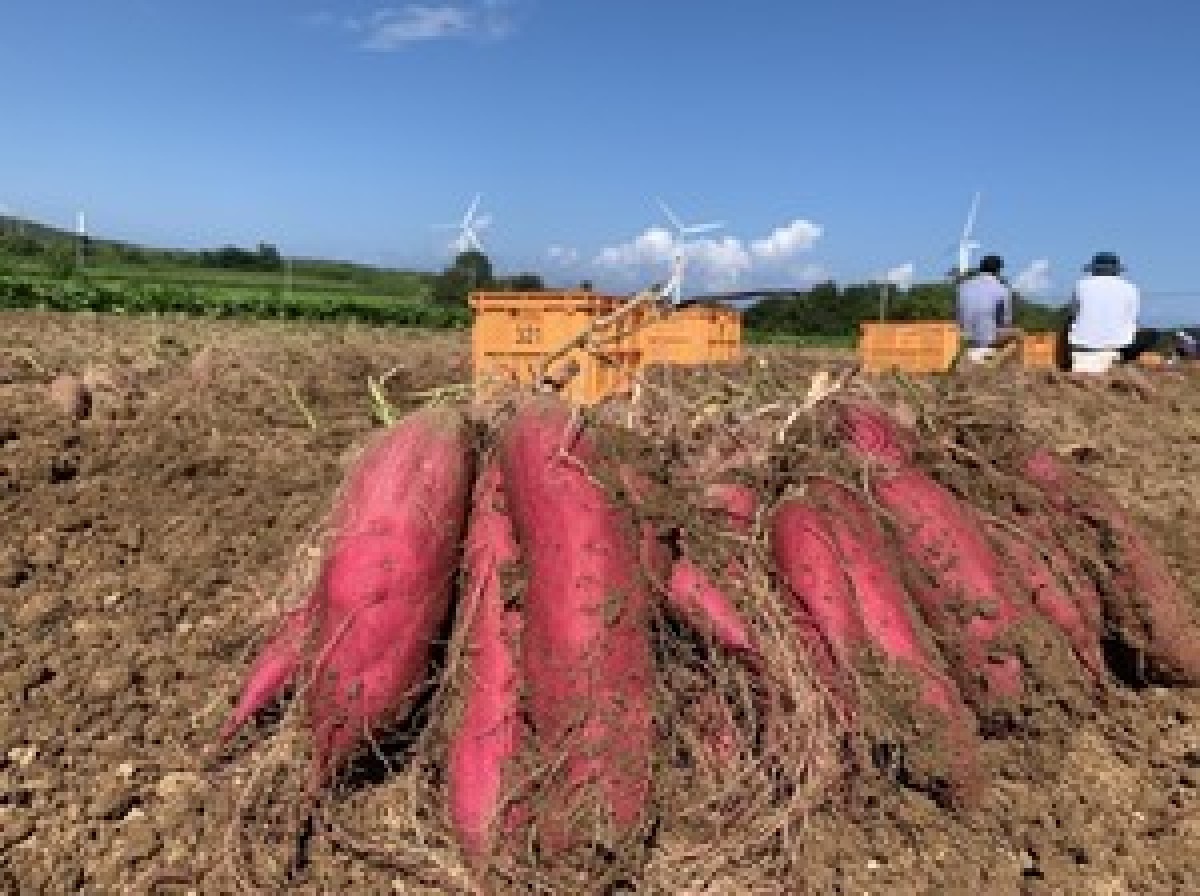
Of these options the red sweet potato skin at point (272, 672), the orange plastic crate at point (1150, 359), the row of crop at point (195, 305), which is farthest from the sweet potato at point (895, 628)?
the row of crop at point (195, 305)

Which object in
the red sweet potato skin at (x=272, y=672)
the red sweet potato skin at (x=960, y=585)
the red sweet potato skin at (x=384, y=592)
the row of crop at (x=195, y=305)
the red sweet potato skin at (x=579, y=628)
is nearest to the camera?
the red sweet potato skin at (x=579, y=628)

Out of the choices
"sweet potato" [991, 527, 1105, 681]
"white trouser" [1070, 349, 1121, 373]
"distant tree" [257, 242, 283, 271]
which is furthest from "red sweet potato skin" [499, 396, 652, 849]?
"distant tree" [257, 242, 283, 271]

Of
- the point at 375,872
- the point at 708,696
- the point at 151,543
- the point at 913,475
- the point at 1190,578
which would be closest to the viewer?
the point at 375,872

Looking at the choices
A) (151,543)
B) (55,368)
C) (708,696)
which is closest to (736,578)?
(708,696)

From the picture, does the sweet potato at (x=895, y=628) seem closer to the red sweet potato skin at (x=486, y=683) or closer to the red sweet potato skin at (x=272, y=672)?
the red sweet potato skin at (x=486, y=683)

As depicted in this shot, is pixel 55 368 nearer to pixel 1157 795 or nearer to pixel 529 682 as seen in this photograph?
pixel 529 682

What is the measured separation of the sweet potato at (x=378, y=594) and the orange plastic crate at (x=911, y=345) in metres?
10.1

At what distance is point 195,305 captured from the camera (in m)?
22.2

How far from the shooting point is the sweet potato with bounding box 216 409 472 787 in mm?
2479

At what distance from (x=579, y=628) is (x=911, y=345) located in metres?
10.6

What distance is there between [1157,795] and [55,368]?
5061 millimetres

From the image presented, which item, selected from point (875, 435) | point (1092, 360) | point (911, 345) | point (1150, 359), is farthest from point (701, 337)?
point (875, 435)

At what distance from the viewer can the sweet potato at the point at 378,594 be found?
248 centimetres

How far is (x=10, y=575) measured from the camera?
10.6 ft
